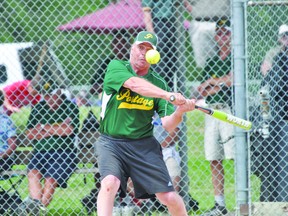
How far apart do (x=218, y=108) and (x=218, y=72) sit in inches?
15.0

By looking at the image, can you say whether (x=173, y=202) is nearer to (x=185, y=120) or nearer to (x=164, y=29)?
(x=185, y=120)

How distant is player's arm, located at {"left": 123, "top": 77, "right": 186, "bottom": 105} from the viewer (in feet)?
20.2

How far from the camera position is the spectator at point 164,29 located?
313 inches

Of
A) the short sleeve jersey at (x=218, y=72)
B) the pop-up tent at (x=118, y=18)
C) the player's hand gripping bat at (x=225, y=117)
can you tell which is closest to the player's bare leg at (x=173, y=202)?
the player's hand gripping bat at (x=225, y=117)

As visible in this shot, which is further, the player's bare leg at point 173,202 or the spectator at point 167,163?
the spectator at point 167,163

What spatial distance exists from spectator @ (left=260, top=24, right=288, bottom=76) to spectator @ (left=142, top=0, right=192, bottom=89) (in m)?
0.92

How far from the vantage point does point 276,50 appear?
7.77 metres

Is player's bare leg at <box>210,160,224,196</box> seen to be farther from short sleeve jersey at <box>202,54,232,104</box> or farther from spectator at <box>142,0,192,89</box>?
spectator at <box>142,0,192,89</box>

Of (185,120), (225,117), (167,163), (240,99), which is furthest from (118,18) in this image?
(225,117)

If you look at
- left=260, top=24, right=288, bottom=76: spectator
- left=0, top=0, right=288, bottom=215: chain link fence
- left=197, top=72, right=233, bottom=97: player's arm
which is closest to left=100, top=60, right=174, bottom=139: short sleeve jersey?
left=0, top=0, right=288, bottom=215: chain link fence

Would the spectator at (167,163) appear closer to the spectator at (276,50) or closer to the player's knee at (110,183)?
the spectator at (276,50)

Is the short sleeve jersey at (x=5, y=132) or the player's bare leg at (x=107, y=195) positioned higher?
the short sleeve jersey at (x=5, y=132)

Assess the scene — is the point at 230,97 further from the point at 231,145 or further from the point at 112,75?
the point at 112,75

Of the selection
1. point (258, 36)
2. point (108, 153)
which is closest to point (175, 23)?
point (258, 36)
